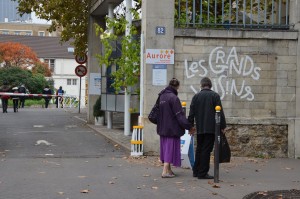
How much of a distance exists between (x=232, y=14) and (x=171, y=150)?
4.82m

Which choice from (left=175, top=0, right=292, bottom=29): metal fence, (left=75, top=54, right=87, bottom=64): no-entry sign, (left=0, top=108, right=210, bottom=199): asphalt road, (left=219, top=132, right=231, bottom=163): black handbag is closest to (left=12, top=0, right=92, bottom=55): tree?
(left=75, top=54, right=87, bottom=64): no-entry sign

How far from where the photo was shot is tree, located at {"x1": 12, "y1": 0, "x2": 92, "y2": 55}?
22766mm

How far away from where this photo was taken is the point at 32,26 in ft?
361

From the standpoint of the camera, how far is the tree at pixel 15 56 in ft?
221

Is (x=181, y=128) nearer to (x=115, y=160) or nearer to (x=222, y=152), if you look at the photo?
(x=222, y=152)

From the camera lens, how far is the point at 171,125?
980 centimetres

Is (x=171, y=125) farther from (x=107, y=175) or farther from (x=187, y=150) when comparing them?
(x=107, y=175)

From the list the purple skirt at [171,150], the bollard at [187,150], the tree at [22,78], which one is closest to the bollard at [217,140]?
the purple skirt at [171,150]

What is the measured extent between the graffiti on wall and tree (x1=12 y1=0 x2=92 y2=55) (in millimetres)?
10460

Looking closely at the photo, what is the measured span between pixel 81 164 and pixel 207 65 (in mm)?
3730

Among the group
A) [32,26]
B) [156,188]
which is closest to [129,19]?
[156,188]

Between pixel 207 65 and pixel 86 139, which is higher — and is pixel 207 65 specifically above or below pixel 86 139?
above

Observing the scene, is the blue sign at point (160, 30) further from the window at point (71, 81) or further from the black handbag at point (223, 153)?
the window at point (71, 81)

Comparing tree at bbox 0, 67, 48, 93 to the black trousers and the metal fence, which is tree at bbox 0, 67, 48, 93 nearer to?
the metal fence
